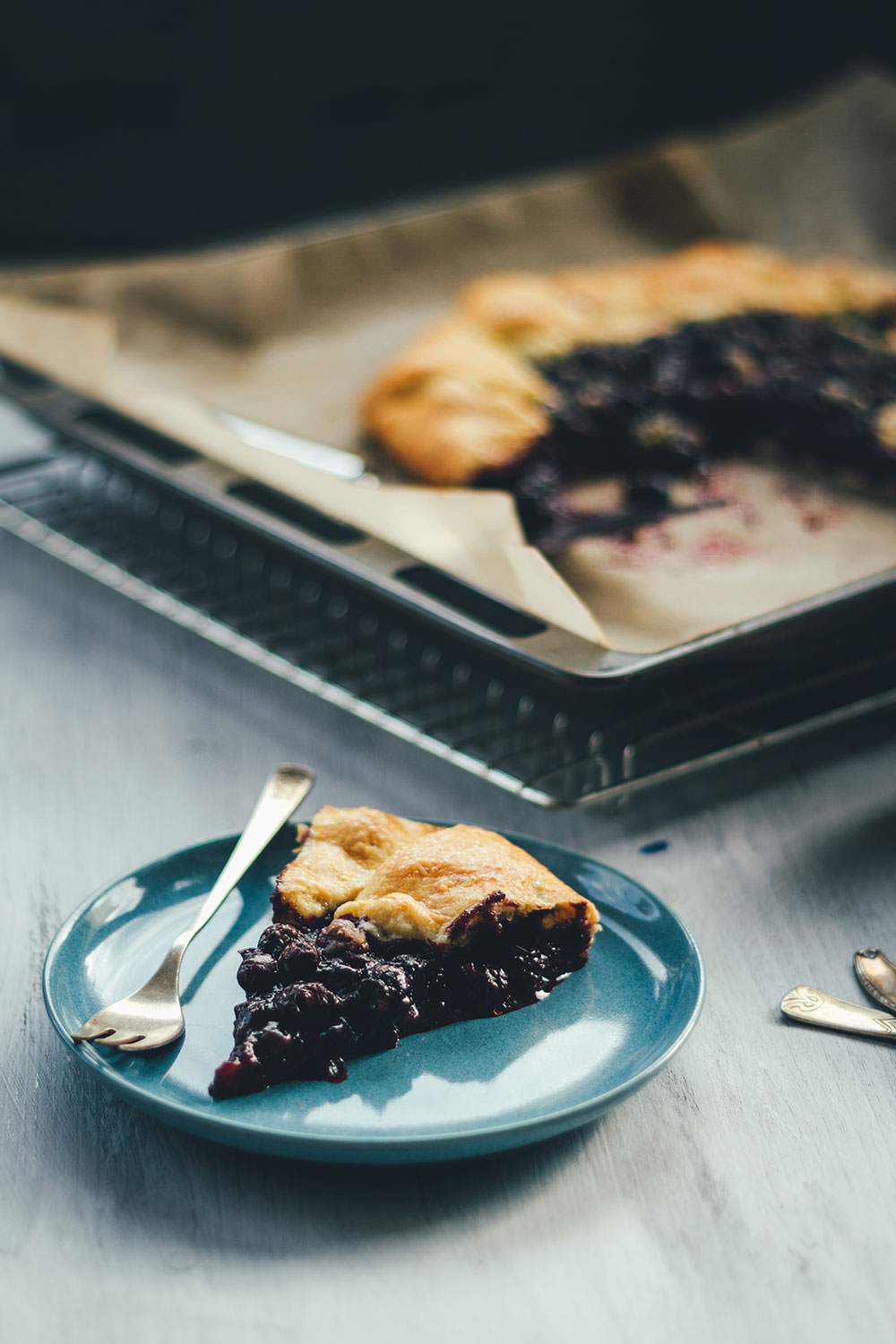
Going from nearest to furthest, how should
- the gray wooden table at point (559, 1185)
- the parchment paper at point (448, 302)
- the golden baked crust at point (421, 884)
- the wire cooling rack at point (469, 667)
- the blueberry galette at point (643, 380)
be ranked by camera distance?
the gray wooden table at point (559, 1185) < the golden baked crust at point (421, 884) < the wire cooling rack at point (469, 667) < the parchment paper at point (448, 302) < the blueberry galette at point (643, 380)

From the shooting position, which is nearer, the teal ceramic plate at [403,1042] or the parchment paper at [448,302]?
the teal ceramic plate at [403,1042]

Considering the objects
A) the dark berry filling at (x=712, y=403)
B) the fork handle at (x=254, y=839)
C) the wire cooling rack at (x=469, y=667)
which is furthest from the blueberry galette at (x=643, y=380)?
the fork handle at (x=254, y=839)

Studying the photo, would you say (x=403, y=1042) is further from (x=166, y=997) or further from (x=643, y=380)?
(x=643, y=380)

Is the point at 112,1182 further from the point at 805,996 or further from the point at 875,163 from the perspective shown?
the point at 875,163

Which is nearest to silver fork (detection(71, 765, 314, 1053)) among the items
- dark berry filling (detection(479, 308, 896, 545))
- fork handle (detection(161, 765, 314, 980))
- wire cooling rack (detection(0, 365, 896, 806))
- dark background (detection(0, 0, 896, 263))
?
fork handle (detection(161, 765, 314, 980))

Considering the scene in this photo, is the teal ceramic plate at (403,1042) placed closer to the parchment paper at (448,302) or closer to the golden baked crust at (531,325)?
the parchment paper at (448,302)

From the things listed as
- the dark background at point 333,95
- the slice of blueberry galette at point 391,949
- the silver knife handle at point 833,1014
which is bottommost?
the silver knife handle at point 833,1014
